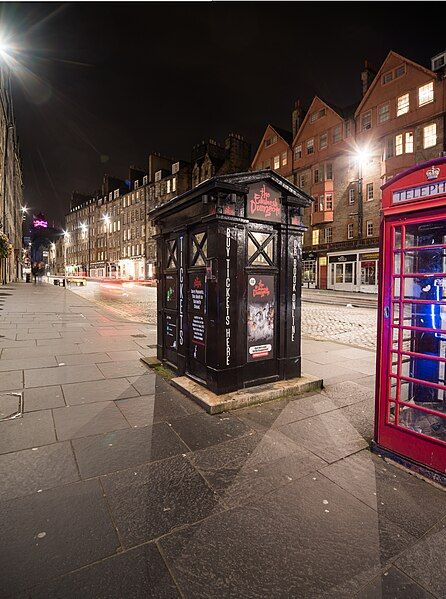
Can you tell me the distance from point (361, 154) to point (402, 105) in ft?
15.7

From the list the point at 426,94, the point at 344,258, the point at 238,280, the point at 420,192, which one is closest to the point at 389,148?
the point at 426,94

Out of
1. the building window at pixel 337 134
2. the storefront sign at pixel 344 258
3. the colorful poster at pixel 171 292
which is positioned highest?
the building window at pixel 337 134

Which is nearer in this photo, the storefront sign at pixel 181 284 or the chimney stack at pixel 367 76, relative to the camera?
the storefront sign at pixel 181 284

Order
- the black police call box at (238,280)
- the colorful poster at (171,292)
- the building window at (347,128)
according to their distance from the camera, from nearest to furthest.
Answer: the black police call box at (238,280) < the colorful poster at (171,292) < the building window at (347,128)

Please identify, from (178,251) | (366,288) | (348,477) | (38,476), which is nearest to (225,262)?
(178,251)

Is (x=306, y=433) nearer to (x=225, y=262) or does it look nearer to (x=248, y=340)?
(x=248, y=340)

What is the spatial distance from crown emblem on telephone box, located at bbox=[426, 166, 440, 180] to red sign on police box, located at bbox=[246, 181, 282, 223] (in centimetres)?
218

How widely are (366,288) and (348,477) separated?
105 ft

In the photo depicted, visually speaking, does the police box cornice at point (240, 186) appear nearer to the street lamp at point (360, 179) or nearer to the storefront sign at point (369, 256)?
the storefront sign at point (369, 256)

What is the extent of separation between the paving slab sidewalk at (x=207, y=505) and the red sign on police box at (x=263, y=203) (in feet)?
8.47

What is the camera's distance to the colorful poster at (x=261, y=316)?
15.2 ft

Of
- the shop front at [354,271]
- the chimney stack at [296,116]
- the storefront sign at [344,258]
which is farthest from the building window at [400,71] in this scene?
the storefront sign at [344,258]

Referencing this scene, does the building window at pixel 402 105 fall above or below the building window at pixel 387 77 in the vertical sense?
below

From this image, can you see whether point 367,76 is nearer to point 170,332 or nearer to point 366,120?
point 366,120
